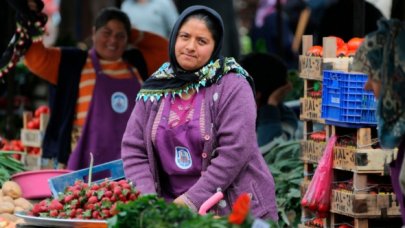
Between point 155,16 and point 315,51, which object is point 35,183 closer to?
point 315,51

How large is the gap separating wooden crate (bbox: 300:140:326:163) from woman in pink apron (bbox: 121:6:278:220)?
1.33m

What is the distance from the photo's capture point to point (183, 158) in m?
5.69

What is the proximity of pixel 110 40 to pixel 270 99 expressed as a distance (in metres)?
1.44

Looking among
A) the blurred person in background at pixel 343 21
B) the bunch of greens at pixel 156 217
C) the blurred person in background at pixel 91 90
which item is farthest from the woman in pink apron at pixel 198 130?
the blurred person in background at pixel 343 21

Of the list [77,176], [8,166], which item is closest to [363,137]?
[77,176]

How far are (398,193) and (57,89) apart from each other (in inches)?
170

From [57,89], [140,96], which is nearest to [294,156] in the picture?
[57,89]

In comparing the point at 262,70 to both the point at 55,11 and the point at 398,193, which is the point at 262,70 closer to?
the point at 398,193

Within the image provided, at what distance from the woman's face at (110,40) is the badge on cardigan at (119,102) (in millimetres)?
298

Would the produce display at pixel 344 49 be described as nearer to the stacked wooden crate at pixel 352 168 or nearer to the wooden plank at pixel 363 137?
the stacked wooden crate at pixel 352 168

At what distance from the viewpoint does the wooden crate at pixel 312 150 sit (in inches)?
277

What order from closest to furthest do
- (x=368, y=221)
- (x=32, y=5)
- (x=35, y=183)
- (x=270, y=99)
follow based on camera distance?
(x=368, y=221)
(x=35, y=183)
(x=32, y=5)
(x=270, y=99)

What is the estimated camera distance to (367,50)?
4953 mm

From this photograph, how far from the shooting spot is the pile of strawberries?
5387 mm
